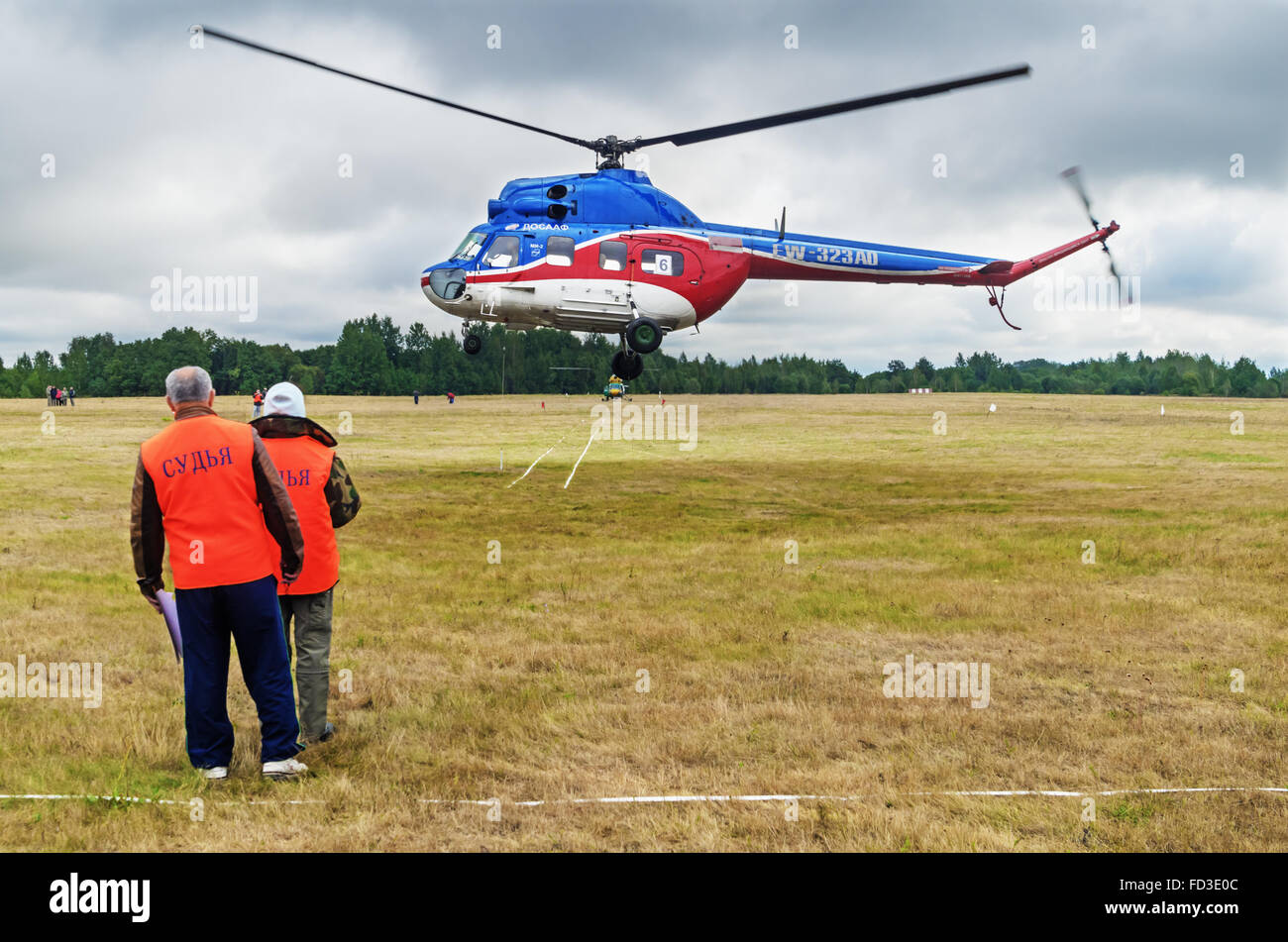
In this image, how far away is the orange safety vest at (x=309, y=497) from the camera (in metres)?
5.81

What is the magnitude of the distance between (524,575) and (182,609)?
7490 millimetres

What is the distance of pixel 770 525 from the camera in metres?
18.4

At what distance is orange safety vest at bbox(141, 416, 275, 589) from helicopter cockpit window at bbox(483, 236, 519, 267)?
11.3 metres

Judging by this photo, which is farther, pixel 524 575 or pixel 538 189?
pixel 538 189

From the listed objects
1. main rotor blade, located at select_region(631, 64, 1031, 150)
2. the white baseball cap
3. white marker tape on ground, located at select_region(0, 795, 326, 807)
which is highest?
main rotor blade, located at select_region(631, 64, 1031, 150)

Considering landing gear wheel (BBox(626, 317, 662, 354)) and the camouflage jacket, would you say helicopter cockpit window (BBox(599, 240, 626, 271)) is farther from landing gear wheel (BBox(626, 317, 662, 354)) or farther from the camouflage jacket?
the camouflage jacket

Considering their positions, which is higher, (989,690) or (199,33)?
(199,33)

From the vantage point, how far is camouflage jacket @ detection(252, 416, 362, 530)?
5.82 m

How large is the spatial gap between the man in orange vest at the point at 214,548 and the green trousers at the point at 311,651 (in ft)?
1.41

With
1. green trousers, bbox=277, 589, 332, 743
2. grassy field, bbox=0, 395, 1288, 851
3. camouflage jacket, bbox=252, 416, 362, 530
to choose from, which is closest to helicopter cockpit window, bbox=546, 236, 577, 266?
grassy field, bbox=0, 395, 1288, 851

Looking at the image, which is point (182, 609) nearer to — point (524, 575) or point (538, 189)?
point (524, 575)

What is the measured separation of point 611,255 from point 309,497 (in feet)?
36.8
